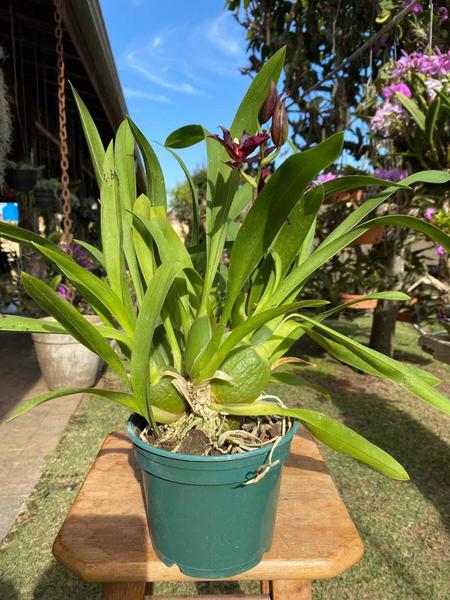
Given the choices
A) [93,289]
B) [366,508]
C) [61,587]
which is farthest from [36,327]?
[366,508]

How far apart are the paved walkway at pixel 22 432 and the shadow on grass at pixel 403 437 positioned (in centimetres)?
151

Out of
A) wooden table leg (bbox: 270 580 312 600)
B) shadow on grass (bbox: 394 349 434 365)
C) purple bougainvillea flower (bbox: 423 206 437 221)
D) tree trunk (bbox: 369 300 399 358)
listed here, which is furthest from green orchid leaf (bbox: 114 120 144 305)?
shadow on grass (bbox: 394 349 434 365)

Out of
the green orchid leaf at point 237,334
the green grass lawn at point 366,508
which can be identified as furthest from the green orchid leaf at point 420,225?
the green grass lawn at point 366,508

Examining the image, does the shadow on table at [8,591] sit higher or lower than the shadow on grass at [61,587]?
higher

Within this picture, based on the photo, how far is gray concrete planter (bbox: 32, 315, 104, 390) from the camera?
258 centimetres

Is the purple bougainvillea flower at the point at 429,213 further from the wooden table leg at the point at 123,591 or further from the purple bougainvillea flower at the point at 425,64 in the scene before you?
the wooden table leg at the point at 123,591

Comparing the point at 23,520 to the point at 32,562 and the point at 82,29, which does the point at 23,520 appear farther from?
the point at 82,29

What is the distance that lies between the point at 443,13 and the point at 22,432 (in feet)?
13.2

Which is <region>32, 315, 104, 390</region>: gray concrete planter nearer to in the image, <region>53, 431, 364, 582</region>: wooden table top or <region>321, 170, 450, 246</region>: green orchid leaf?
<region>53, 431, 364, 582</region>: wooden table top

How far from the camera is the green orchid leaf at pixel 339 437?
574 millimetres

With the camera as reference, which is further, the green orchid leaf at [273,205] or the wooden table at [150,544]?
the wooden table at [150,544]

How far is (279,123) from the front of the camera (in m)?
0.57

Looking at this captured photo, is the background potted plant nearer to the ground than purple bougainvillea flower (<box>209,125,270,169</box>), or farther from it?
nearer to the ground

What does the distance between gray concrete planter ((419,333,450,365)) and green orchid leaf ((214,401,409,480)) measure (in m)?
1.37
